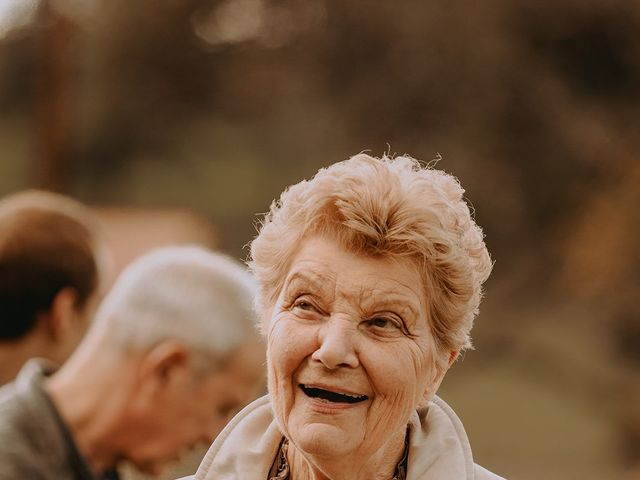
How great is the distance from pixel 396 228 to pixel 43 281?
6.77 feet

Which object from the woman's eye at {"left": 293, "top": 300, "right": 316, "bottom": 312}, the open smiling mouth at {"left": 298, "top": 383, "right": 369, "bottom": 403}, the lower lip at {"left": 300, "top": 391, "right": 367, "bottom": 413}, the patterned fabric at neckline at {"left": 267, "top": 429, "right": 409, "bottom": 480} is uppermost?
the woman's eye at {"left": 293, "top": 300, "right": 316, "bottom": 312}

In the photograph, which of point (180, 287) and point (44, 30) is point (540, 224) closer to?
point (44, 30)

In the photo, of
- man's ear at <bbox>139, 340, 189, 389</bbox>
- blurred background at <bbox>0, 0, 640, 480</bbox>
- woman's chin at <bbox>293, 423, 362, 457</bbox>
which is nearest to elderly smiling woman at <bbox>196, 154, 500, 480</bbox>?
woman's chin at <bbox>293, 423, 362, 457</bbox>

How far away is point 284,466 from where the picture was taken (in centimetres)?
242

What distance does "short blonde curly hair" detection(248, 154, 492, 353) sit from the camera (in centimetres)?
221

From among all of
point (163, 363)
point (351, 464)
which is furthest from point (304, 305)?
point (163, 363)

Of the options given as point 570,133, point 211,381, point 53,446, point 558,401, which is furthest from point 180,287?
point 570,133

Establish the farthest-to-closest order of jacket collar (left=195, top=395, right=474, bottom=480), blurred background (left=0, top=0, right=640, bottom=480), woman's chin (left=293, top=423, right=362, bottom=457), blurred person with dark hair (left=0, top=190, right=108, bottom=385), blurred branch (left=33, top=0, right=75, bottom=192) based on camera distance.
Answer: blurred background (left=0, top=0, right=640, bottom=480)
blurred branch (left=33, top=0, right=75, bottom=192)
blurred person with dark hair (left=0, top=190, right=108, bottom=385)
jacket collar (left=195, top=395, right=474, bottom=480)
woman's chin (left=293, top=423, right=362, bottom=457)

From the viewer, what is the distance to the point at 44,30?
1268 centimetres

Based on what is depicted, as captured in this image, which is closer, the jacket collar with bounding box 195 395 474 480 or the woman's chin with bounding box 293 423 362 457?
the woman's chin with bounding box 293 423 362 457

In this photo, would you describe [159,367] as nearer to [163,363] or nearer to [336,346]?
[163,363]

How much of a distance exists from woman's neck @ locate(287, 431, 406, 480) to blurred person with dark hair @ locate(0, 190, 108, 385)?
1728mm

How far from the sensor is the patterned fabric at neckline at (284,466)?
7.88 ft

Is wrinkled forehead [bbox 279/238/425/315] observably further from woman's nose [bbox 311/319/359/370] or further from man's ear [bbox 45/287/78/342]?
man's ear [bbox 45/287/78/342]
